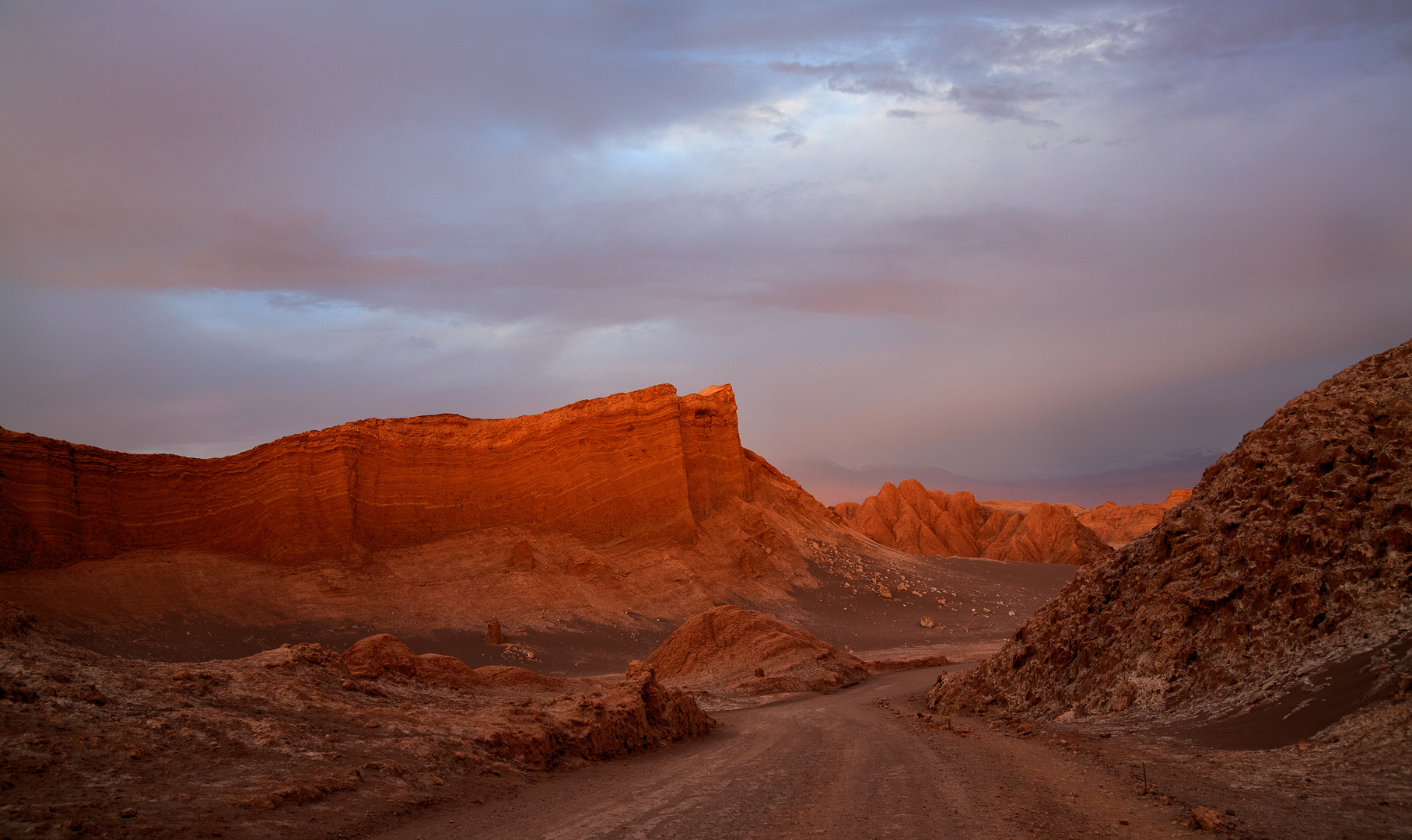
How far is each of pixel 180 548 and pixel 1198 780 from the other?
47.7 meters

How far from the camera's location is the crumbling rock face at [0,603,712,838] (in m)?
7.66

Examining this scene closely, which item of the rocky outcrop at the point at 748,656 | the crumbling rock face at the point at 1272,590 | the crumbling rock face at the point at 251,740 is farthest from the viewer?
the rocky outcrop at the point at 748,656

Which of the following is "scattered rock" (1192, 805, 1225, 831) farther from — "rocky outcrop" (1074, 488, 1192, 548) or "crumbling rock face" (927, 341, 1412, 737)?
"rocky outcrop" (1074, 488, 1192, 548)

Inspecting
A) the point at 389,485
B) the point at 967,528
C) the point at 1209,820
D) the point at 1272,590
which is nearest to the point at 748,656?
the point at 1272,590

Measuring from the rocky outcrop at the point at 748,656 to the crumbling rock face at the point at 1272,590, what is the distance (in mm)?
12191

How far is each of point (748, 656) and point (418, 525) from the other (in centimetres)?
2739

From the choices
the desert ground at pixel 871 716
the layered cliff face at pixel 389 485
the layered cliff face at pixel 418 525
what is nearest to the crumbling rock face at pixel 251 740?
the desert ground at pixel 871 716

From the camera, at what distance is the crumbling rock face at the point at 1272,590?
35.4 ft

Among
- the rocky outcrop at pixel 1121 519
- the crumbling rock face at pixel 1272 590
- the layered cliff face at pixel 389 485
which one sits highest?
→ the layered cliff face at pixel 389 485

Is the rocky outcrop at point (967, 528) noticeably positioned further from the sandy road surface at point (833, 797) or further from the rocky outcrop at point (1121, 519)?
the sandy road surface at point (833, 797)

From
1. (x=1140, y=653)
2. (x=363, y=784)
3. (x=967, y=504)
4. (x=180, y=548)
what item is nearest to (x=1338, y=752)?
(x=1140, y=653)

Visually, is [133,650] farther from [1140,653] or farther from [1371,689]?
[1371,689]

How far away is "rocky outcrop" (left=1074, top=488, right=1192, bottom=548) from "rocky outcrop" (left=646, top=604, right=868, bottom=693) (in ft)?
279

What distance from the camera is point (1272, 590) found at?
40.6ft
